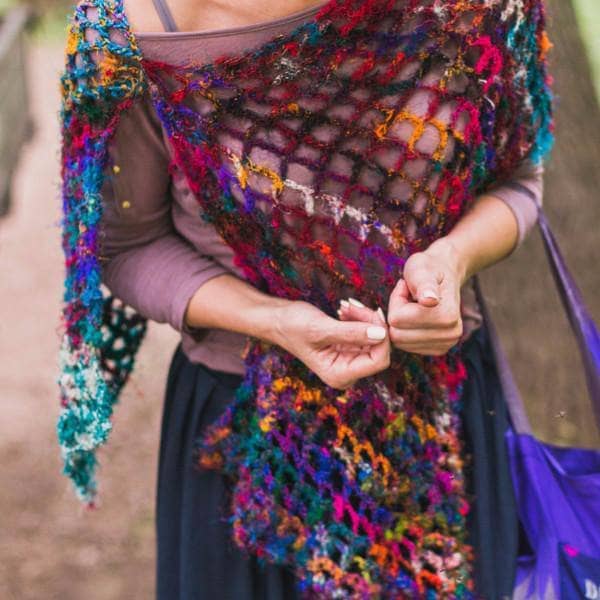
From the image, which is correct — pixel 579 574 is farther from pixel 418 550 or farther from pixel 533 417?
pixel 533 417

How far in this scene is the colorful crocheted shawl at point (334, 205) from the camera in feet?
3.68

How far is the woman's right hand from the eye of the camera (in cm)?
107

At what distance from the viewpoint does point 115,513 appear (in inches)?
114

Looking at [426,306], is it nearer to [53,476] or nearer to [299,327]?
[299,327]

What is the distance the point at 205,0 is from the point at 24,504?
7.37ft

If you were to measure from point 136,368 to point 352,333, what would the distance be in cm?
227

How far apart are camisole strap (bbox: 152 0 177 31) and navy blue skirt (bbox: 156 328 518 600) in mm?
525

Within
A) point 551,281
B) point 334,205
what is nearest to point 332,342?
point 334,205

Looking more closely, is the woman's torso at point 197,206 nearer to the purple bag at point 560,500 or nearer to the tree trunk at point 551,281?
the purple bag at point 560,500

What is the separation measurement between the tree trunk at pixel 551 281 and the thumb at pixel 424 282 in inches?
40.1

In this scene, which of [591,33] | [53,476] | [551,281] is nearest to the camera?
[591,33]

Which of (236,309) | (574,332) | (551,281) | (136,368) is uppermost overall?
(236,309)

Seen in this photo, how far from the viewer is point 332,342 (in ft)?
3.60

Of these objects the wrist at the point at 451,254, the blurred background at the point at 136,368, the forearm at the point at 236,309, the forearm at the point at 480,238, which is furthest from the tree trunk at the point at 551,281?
the forearm at the point at 236,309
